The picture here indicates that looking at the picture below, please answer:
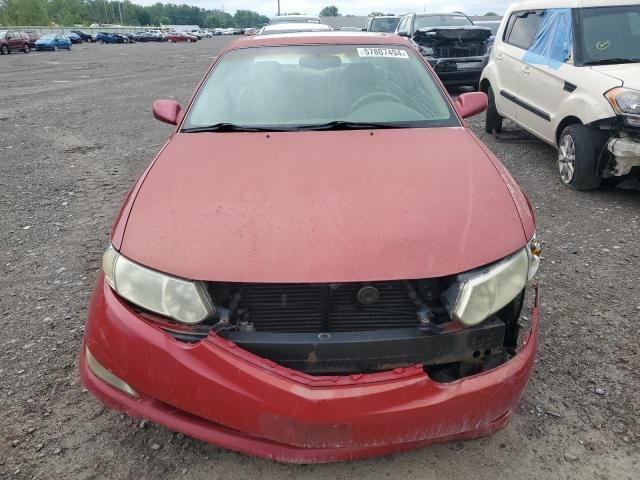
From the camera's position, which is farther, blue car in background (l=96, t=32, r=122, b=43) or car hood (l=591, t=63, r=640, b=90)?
blue car in background (l=96, t=32, r=122, b=43)

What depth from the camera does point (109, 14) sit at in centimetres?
11050

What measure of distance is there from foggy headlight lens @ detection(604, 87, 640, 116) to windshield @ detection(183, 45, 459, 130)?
7.27 feet

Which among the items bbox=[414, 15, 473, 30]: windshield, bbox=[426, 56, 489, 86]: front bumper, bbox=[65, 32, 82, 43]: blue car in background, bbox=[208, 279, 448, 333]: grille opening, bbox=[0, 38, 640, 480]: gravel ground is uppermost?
bbox=[414, 15, 473, 30]: windshield

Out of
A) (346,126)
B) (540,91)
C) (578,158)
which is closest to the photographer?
(346,126)

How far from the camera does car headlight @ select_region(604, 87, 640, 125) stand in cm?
449

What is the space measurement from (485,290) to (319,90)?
5.82 ft

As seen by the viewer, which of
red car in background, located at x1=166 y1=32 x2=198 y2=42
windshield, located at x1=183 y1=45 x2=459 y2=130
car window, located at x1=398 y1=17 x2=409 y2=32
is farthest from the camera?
red car in background, located at x1=166 y1=32 x2=198 y2=42

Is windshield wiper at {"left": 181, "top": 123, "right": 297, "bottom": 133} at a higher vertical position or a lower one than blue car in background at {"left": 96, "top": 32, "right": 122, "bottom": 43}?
higher

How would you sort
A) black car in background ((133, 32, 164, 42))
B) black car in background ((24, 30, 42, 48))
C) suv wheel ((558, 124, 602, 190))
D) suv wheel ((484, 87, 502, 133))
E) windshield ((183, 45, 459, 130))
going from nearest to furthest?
windshield ((183, 45, 459, 130)) → suv wheel ((558, 124, 602, 190)) → suv wheel ((484, 87, 502, 133)) → black car in background ((24, 30, 42, 48)) → black car in background ((133, 32, 164, 42))

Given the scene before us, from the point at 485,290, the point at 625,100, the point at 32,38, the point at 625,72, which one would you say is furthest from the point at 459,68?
the point at 32,38

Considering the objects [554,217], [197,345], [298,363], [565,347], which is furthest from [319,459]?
[554,217]

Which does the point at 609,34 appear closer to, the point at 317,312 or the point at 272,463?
the point at 317,312

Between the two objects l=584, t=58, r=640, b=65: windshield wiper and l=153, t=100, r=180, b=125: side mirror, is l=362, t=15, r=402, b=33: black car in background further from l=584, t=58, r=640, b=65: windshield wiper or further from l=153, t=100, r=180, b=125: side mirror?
l=153, t=100, r=180, b=125: side mirror

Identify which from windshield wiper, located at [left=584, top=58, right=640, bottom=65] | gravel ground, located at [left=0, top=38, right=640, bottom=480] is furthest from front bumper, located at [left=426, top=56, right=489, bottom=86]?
windshield wiper, located at [left=584, top=58, right=640, bottom=65]
